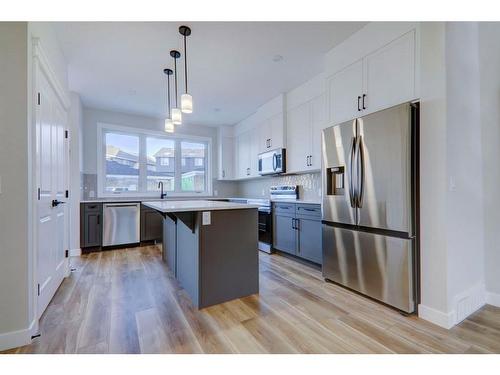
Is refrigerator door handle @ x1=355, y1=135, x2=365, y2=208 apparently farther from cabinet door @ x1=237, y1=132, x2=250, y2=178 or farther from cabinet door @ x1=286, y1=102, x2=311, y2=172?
cabinet door @ x1=237, y1=132, x2=250, y2=178

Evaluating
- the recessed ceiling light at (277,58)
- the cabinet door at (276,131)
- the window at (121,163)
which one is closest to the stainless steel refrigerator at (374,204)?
the recessed ceiling light at (277,58)

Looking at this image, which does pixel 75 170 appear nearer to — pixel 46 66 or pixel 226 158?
pixel 46 66

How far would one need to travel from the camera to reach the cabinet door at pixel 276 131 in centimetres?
422

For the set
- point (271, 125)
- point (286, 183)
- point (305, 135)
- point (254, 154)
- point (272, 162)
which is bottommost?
point (286, 183)

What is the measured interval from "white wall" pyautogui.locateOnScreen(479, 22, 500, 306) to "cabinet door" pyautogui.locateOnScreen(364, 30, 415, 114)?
77 cm

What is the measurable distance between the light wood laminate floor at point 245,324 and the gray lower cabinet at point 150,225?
6.09 feet

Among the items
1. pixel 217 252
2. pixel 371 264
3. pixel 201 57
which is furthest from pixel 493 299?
pixel 201 57

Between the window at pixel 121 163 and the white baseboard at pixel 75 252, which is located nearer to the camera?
the white baseboard at pixel 75 252

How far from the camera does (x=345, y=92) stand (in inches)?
104

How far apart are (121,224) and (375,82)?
14.6 feet

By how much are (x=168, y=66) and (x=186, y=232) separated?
2174 millimetres

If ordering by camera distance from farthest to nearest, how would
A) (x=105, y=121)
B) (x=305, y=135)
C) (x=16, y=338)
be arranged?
(x=105, y=121)
(x=305, y=135)
(x=16, y=338)

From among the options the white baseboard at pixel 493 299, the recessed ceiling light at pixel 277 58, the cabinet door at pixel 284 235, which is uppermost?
the recessed ceiling light at pixel 277 58

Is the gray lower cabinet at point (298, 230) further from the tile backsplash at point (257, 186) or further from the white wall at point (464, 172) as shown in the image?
the white wall at point (464, 172)
